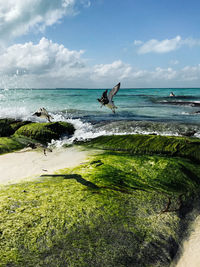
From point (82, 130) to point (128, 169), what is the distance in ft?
19.7

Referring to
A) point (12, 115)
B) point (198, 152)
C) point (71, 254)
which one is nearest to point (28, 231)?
point (71, 254)

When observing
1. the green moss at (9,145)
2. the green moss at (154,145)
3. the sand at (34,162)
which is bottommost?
the sand at (34,162)

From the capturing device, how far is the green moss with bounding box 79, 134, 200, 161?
504 centimetres

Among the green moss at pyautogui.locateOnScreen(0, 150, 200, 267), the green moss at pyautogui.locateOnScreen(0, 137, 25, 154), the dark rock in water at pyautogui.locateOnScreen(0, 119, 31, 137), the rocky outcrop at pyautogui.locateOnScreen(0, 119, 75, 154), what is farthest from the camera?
the dark rock in water at pyautogui.locateOnScreen(0, 119, 31, 137)

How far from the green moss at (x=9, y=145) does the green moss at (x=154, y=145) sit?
2.46 metres

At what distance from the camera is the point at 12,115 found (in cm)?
1071

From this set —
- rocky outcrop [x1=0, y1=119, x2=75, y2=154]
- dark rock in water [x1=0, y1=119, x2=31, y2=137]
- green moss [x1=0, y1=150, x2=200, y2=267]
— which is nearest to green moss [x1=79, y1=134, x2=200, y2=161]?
green moss [x1=0, y1=150, x2=200, y2=267]

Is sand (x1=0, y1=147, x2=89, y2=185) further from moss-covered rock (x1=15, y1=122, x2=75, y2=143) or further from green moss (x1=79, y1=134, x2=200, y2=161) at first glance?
moss-covered rock (x1=15, y1=122, x2=75, y2=143)

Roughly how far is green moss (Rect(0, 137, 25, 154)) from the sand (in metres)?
0.36

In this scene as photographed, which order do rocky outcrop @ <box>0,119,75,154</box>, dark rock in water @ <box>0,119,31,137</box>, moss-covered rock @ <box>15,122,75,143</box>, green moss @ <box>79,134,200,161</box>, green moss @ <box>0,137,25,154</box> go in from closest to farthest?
green moss @ <box>79,134,200,161</box>
green moss @ <box>0,137,25,154</box>
rocky outcrop @ <box>0,119,75,154</box>
moss-covered rock @ <box>15,122,75,143</box>
dark rock in water @ <box>0,119,31,137</box>

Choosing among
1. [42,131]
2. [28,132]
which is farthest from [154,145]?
[28,132]

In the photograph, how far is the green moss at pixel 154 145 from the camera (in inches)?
199

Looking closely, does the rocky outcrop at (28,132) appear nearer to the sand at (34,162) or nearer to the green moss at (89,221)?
the sand at (34,162)

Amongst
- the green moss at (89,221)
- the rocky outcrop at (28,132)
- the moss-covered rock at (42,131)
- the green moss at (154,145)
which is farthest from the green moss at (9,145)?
the green moss at (89,221)
